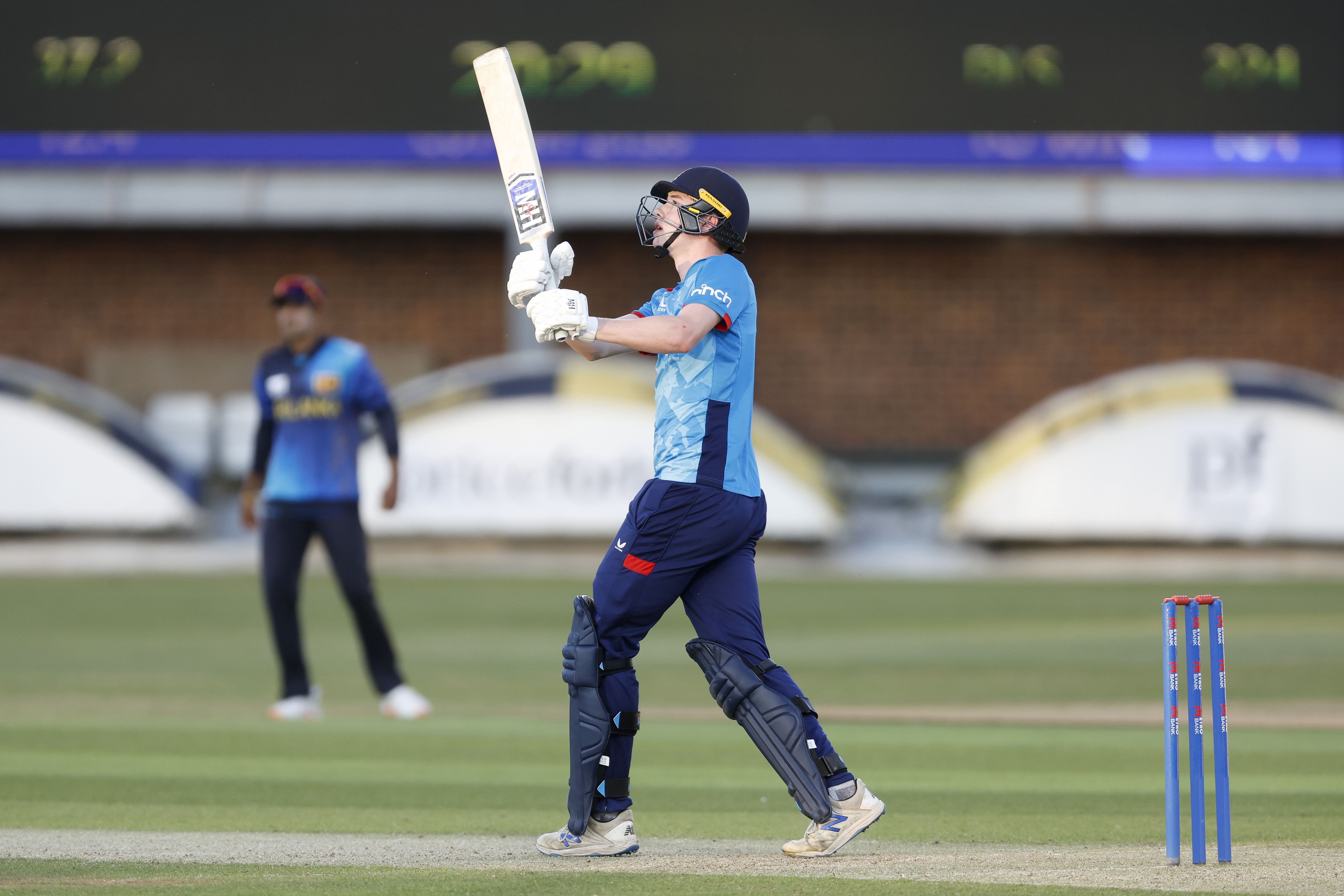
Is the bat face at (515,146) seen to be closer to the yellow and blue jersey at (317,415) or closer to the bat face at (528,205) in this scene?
the bat face at (528,205)

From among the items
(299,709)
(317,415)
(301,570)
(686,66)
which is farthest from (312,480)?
(686,66)

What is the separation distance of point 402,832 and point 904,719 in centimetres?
316

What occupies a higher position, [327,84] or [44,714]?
[327,84]

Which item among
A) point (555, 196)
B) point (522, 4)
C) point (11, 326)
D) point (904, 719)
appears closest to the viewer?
point (904, 719)

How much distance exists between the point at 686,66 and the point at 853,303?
251 inches

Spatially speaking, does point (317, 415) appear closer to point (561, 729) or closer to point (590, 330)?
point (561, 729)

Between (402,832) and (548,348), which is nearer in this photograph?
(402,832)

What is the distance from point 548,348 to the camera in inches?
712

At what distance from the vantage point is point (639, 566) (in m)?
4.13

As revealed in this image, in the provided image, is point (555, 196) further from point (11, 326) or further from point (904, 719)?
point (904, 719)

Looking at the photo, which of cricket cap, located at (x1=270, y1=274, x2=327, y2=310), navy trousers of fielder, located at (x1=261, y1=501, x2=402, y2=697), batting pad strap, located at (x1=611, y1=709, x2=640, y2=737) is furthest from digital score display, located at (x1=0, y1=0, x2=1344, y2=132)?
batting pad strap, located at (x1=611, y1=709, x2=640, y2=737)

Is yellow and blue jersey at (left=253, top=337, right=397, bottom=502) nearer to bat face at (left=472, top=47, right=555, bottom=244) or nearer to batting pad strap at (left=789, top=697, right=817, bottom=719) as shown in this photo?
bat face at (left=472, top=47, right=555, bottom=244)

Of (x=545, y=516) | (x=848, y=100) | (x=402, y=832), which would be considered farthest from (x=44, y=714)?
(x=848, y=100)

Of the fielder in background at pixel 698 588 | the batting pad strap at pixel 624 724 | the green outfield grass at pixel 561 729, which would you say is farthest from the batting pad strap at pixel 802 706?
the green outfield grass at pixel 561 729
